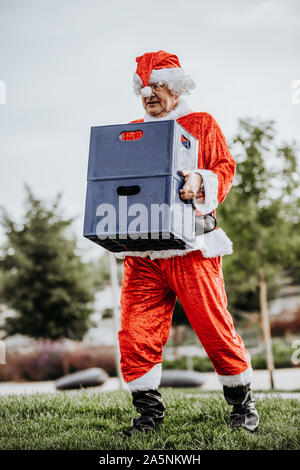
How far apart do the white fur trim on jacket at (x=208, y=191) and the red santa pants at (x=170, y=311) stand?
0.85 feet

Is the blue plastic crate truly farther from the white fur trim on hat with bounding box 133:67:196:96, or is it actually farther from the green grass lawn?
the green grass lawn

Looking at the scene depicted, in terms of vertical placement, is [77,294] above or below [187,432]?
above

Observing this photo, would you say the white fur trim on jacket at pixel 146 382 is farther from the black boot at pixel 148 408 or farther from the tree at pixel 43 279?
the tree at pixel 43 279

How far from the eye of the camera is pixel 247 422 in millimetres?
2561

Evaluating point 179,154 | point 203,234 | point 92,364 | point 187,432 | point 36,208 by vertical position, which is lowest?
point 92,364

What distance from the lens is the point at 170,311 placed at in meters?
2.76

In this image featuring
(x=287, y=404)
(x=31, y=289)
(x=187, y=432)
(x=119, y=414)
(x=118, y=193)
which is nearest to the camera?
(x=118, y=193)

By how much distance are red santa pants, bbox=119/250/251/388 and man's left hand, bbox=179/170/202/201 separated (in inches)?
15.8

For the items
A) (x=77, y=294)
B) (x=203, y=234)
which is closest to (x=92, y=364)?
(x=77, y=294)

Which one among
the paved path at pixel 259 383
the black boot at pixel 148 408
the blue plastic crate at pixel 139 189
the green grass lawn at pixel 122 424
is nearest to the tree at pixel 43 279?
the paved path at pixel 259 383
